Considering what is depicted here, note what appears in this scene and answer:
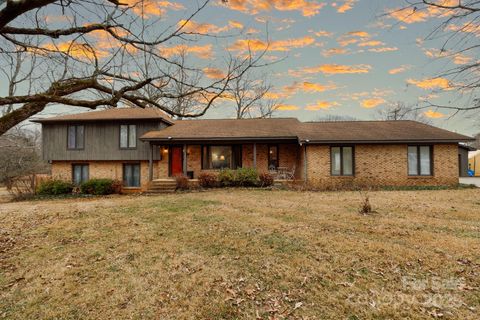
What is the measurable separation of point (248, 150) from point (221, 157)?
6.69ft

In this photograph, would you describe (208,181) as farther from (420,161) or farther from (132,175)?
(420,161)

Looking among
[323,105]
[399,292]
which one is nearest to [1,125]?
[399,292]

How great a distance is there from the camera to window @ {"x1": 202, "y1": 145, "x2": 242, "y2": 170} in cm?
1931

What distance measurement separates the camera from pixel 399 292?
4.21 metres

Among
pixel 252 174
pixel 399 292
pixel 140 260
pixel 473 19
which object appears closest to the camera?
pixel 399 292

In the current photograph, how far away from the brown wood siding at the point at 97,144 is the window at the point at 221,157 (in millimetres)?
3393

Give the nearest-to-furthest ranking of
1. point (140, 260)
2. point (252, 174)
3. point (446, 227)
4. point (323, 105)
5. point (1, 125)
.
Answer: point (1, 125) → point (140, 260) → point (446, 227) → point (252, 174) → point (323, 105)

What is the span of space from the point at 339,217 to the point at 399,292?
4511 millimetres

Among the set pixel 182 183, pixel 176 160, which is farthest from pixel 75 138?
pixel 182 183

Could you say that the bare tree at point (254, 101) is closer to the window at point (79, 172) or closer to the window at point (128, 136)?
the window at point (128, 136)

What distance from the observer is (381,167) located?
16.6 m

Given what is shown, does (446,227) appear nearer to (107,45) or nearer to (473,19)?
(473,19)

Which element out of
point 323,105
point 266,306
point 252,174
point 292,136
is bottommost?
point 266,306

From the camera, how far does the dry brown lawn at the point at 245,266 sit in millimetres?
4059
